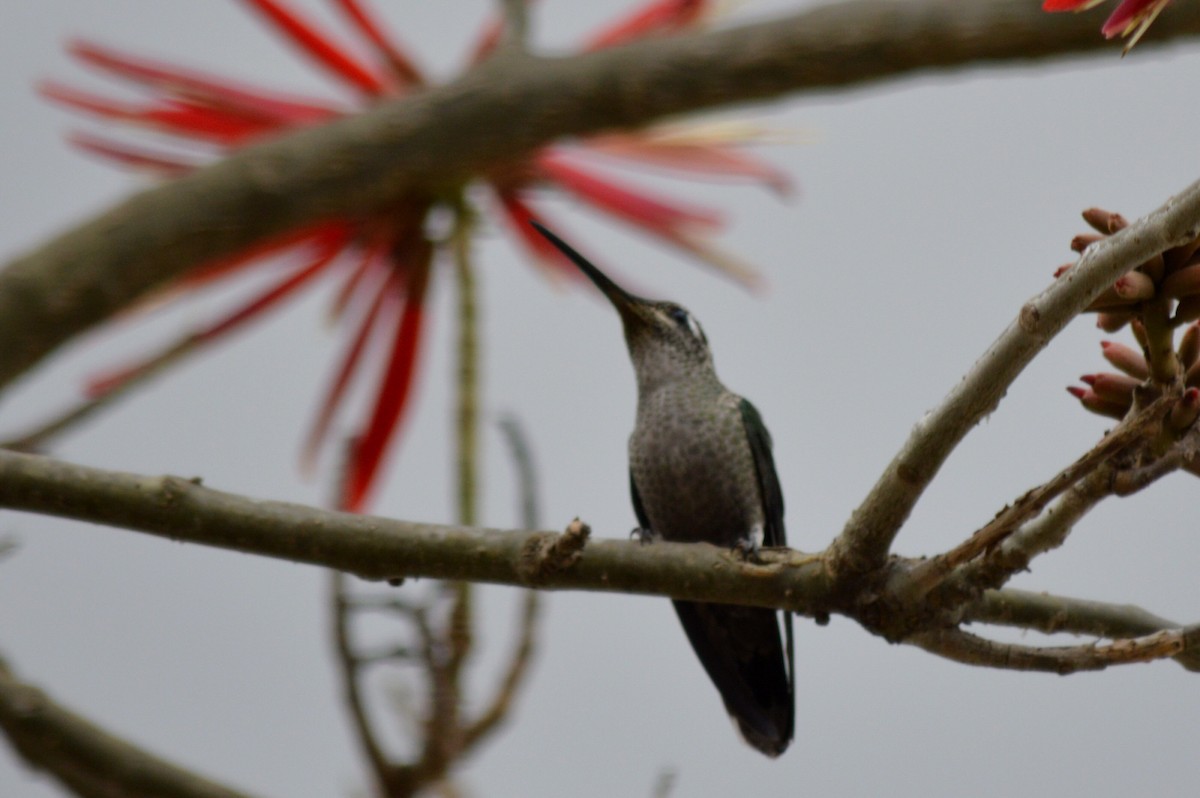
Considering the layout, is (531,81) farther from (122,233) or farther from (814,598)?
(814,598)

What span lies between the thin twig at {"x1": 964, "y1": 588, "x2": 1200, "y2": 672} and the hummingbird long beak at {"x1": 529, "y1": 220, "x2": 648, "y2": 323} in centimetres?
150

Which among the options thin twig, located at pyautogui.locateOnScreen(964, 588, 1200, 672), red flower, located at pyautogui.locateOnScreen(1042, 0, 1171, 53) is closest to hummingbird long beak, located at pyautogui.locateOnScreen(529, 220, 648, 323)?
thin twig, located at pyautogui.locateOnScreen(964, 588, 1200, 672)

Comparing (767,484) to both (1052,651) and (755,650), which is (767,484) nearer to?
(755,650)

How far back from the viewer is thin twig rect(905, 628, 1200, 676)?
1792 mm

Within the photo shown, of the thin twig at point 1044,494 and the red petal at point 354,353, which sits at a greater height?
the red petal at point 354,353

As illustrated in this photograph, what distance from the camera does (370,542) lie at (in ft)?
6.29

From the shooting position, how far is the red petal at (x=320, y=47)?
10.6 ft

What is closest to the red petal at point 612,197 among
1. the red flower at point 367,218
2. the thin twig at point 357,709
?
the red flower at point 367,218

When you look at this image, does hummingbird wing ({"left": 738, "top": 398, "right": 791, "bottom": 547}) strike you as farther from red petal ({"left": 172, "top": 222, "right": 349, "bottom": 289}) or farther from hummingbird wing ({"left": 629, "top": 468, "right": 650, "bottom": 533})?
red petal ({"left": 172, "top": 222, "right": 349, "bottom": 289})

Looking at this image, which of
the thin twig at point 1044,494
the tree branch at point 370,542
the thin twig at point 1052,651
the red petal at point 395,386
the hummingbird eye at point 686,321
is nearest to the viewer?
the thin twig at point 1044,494

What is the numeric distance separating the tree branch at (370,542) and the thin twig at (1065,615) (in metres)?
0.21

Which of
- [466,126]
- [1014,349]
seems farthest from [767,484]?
[1014,349]

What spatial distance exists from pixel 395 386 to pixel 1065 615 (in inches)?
61.1

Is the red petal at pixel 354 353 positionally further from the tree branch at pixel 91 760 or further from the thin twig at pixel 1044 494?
the thin twig at pixel 1044 494
